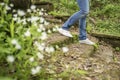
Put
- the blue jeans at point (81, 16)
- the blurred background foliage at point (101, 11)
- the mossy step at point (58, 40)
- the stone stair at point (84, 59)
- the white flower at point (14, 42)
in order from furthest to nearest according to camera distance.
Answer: the blurred background foliage at point (101, 11), the blue jeans at point (81, 16), the mossy step at point (58, 40), the stone stair at point (84, 59), the white flower at point (14, 42)

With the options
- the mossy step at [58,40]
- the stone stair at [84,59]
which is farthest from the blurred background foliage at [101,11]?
the mossy step at [58,40]

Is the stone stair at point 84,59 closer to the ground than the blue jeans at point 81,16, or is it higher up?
closer to the ground

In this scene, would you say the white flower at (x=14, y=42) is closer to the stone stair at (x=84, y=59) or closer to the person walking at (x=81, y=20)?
the stone stair at (x=84, y=59)

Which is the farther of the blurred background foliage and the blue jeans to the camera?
the blurred background foliage

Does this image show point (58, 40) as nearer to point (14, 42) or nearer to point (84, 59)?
point (84, 59)

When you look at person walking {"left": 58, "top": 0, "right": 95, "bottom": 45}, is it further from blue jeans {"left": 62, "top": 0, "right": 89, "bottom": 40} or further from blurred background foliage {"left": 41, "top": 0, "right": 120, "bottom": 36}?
blurred background foliage {"left": 41, "top": 0, "right": 120, "bottom": 36}

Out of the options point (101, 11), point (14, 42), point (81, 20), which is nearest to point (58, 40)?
point (81, 20)

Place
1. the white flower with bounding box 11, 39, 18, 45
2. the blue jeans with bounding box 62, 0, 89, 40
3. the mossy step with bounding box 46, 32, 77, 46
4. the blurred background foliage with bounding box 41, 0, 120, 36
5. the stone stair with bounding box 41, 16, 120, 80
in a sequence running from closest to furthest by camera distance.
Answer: the white flower with bounding box 11, 39, 18, 45 → the stone stair with bounding box 41, 16, 120, 80 → the mossy step with bounding box 46, 32, 77, 46 → the blue jeans with bounding box 62, 0, 89, 40 → the blurred background foliage with bounding box 41, 0, 120, 36

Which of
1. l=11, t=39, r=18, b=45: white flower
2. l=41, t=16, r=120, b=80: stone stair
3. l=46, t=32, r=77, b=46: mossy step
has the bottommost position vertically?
l=41, t=16, r=120, b=80: stone stair

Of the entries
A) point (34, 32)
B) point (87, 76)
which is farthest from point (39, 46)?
point (87, 76)

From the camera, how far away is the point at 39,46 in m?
3.70

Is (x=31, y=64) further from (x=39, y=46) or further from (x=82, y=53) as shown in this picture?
(x=82, y=53)

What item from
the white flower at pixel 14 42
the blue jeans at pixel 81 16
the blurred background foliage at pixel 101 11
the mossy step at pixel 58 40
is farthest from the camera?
the blurred background foliage at pixel 101 11

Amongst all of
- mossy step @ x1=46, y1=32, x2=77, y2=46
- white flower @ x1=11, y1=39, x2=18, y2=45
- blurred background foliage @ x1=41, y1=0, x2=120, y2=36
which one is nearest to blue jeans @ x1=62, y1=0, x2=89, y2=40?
mossy step @ x1=46, y1=32, x2=77, y2=46
